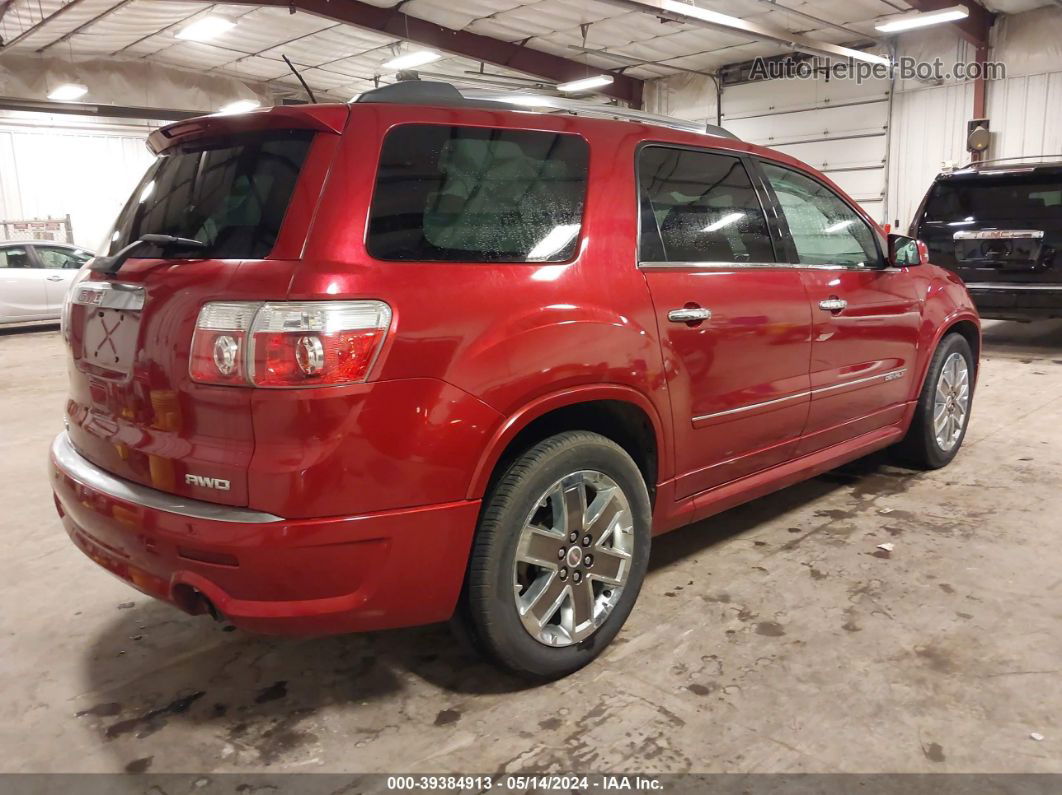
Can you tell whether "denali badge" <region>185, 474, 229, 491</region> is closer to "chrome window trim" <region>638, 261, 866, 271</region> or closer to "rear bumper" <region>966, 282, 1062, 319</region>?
"chrome window trim" <region>638, 261, 866, 271</region>

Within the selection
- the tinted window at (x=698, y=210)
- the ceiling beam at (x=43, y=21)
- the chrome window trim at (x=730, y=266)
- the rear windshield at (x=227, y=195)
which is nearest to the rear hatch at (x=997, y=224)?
the chrome window trim at (x=730, y=266)

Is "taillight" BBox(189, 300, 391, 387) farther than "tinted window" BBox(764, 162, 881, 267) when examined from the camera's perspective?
No

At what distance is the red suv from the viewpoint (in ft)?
5.83

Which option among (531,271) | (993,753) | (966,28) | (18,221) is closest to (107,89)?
(18,221)

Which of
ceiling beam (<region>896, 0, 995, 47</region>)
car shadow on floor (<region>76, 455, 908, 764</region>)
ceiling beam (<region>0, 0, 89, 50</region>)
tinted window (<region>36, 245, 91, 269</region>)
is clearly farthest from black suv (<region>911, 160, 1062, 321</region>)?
tinted window (<region>36, 245, 91, 269</region>)

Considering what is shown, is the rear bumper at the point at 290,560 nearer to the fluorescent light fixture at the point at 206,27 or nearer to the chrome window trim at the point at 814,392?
the chrome window trim at the point at 814,392

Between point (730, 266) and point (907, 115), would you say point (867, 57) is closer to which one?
point (907, 115)

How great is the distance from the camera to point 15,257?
11242mm

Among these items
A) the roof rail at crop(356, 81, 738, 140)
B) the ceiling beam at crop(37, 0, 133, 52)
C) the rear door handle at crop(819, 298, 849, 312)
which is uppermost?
the ceiling beam at crop(37, 0, 133, 52)

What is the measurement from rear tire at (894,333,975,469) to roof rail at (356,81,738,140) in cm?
210

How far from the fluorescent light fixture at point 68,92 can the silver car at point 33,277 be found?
384 cm

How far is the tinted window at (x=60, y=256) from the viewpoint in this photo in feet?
37.5

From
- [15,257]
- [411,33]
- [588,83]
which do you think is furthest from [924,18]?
[15,257]

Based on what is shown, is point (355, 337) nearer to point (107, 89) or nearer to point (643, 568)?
point (643, 568)
